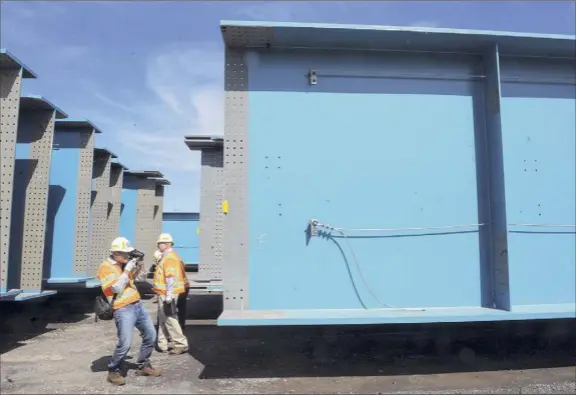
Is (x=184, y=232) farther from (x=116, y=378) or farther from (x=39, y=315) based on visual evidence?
(x=116, y=378)

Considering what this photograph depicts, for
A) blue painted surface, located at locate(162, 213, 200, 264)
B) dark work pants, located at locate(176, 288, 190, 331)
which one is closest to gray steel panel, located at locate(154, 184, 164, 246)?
blue painted surface, located at locate(162, 213, 200, 264)

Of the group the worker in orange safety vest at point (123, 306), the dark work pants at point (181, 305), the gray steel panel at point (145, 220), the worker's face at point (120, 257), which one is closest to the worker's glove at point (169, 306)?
the dark work pants at point (181, 305)

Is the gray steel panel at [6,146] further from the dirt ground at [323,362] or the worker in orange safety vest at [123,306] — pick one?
the worker in orange safety vest at [123,306]

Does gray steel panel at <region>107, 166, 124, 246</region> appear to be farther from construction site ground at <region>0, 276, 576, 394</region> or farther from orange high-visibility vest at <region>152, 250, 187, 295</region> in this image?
orange high-visibility vest at <region>152, 250, 187, 295</region>

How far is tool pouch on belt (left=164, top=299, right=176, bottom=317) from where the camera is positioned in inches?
267

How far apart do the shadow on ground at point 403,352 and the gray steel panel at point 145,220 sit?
7.60m

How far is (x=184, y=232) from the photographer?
19.1 meters

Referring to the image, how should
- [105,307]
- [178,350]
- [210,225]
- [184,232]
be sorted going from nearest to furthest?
1. [105,307]
2. [178,350]
3. [210,225]
4. [184,232]

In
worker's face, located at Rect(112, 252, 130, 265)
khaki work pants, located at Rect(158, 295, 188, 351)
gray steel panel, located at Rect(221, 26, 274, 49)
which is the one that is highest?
gray steel panel, located at Rect(221, 26, 274, 49)

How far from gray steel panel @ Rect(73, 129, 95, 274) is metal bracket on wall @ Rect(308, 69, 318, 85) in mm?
5417

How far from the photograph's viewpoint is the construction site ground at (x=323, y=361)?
16.5 feet

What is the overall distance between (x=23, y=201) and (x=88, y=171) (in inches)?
70.0

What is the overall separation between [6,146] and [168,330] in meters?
3.29

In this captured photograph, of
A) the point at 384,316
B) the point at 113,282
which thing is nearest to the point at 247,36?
the point at 113,282
